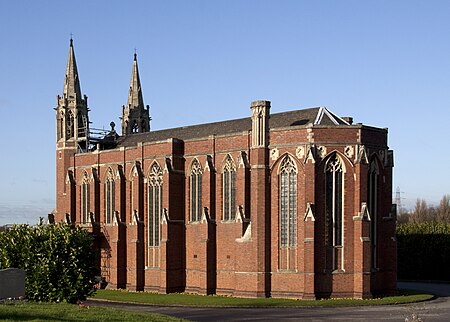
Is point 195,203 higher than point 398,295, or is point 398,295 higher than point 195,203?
point 195,203

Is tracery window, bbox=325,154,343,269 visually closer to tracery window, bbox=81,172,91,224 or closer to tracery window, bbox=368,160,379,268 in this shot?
tracery window, bbox=368,160,379,268

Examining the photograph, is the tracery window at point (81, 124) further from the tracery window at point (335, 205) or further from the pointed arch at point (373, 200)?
the pointed arch at point (373, 200)

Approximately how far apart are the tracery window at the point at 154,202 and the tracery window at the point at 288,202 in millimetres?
12949

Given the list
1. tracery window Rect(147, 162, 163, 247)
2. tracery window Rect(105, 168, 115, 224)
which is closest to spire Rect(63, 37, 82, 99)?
tracery window Rect(105, 168, 115, 224)

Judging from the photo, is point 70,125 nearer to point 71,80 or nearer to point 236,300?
point 71,80

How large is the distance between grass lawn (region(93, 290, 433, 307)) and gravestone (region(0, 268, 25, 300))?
14782 mm

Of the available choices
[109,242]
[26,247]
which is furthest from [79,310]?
[109,242]

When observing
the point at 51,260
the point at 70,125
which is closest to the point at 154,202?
the point at 70,125

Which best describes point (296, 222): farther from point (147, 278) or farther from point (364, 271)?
point (147, 278)

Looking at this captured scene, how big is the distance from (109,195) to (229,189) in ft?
51.3

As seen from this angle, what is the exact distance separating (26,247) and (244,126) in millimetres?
22829

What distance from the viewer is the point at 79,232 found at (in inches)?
1750

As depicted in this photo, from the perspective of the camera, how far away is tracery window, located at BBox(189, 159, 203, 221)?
5931 centimetres

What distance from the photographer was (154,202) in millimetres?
62906
